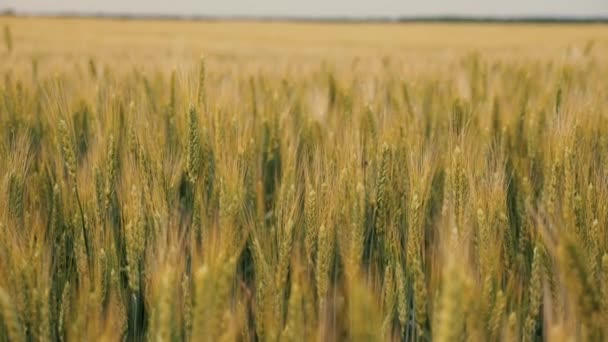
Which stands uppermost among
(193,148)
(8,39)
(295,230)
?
(8,39)

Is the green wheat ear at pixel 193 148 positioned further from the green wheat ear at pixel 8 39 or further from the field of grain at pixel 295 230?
the green wheat ear at pixel 8 39

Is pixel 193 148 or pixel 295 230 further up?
pixel 193 148

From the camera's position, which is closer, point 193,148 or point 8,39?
point 193,148

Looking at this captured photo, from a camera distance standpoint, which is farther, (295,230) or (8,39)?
(8,39)

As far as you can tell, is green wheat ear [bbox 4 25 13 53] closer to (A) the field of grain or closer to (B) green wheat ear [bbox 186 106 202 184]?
(A) the field of grain

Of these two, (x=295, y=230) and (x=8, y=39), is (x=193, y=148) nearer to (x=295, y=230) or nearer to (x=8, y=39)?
(x=295, y=230)

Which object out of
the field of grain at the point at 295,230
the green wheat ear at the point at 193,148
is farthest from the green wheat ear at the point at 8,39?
the green wheat ear at the point at 193,148

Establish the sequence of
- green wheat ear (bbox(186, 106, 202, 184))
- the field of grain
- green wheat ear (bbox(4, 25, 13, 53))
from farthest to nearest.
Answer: green wheat ear (bbox(4, 25, 13, 53)) < green wheat ear (bbox(186, 106, 202, 184)) < the field of grain

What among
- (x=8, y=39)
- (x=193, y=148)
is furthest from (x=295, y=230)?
(x=8, y=39)

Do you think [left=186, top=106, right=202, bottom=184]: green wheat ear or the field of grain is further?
[left=186, top=106, right=202, bottom=184]: green wheat ear

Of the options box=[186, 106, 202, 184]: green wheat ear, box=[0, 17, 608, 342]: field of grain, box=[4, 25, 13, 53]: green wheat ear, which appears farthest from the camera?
box=[4, 25, 13, 53]: green wheat ear

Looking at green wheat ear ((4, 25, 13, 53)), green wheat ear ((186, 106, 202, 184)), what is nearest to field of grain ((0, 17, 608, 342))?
green wheat ear ((186, 106, 202, 184))

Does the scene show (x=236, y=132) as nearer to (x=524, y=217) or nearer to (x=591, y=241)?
(x=524, y=217)

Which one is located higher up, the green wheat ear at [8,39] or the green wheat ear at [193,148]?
the green wheat ear at [8,39]
